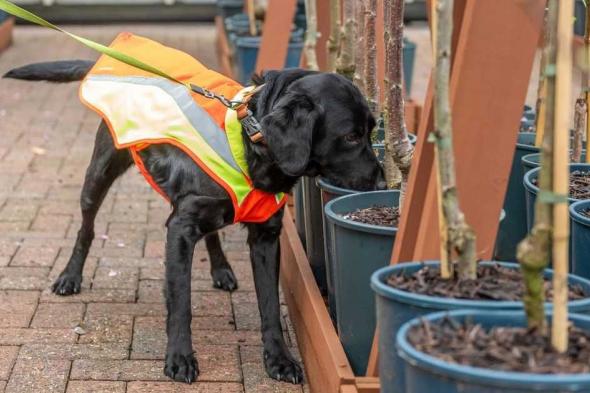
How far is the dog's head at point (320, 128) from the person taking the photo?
154 inches

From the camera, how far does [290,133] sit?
3.90 m

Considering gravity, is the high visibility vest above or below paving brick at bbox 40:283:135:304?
above

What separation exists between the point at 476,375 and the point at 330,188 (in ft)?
6.93

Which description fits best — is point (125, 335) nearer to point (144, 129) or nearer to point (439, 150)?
point (144, 129)

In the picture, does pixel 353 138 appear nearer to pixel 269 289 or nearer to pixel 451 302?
pixel 269 289

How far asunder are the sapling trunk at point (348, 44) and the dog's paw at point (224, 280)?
3.66 ft

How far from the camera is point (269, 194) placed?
429cm

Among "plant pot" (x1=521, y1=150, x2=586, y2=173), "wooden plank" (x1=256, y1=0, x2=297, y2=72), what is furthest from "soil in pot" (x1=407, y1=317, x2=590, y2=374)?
"wooden plank" (x1=256, y1=0, x2=297, y2=72)

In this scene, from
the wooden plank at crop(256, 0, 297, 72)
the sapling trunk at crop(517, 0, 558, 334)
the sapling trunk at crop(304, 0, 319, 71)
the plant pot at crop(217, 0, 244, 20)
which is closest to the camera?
the sapling trunk at crop(517, 0, 558, 334)

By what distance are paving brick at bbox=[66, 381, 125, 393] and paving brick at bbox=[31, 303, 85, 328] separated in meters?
0.68

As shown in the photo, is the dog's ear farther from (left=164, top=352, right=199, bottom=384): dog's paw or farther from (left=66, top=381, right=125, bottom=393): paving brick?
(left=66, top=381, right=125, bottom=393): paving brick

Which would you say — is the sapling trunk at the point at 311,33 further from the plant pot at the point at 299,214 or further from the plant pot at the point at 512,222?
the plant pot at the point at 512,222

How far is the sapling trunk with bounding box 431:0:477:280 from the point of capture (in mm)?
2652

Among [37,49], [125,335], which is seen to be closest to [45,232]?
[125,335]
